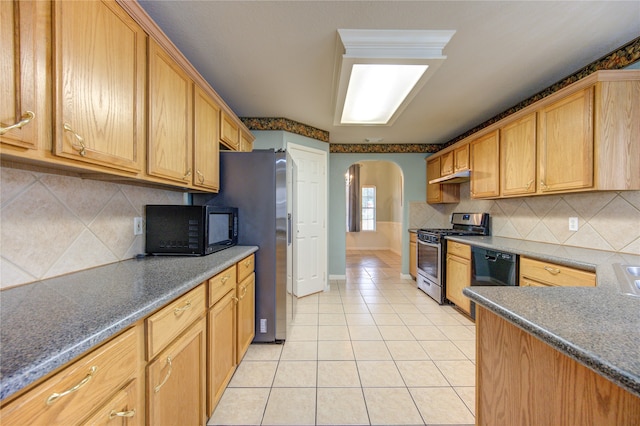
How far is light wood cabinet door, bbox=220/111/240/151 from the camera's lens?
218 cm

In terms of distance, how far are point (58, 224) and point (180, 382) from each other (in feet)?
3.05

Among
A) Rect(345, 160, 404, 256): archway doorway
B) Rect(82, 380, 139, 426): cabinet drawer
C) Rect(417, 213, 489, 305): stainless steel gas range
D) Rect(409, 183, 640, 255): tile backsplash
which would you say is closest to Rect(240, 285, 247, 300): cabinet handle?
Rect(82, 380, 139, 426): cabinet drawer

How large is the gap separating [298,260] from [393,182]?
16.8 ft

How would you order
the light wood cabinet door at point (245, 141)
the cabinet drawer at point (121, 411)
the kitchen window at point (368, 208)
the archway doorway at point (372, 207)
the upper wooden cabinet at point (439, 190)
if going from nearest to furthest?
1. the cabinet drawer at point (121, 411)
2. the light wood cabinet door at point (245, 141)
3. the upper wooden cabinet at point (439, 190)
4. the archway doorway at point (372, 207)
5. the kitchen window at point (368, 208)

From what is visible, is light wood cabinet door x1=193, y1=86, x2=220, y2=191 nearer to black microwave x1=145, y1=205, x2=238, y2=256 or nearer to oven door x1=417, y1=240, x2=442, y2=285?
black microwave x1=145, y1=205, x2=238, y2=256

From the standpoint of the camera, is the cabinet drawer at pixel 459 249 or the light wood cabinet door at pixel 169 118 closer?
the light wood cabinet door at pixel 169 118

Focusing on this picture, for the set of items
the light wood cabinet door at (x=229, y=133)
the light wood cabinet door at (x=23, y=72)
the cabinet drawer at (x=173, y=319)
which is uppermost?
the light wood cabinet door at (x=229, y=133)

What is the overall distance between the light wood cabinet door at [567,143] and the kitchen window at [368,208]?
563cm

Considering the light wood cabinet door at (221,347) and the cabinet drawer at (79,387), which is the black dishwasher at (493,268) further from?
the cabinet drawer at (79,387)

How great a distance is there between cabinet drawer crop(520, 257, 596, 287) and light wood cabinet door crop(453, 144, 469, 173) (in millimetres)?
1714

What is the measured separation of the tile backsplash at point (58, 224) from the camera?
97 cm

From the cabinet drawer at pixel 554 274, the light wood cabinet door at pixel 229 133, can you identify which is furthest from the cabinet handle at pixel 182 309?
the cabinet drawer at pixel 554 274

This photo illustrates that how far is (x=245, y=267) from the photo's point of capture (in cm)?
189

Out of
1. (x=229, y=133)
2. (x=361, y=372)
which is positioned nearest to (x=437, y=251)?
(x=361, y=372)
